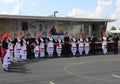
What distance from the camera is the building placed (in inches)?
1146

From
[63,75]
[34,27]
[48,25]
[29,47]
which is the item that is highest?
[48,25]

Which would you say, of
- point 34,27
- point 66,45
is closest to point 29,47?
point 66,45

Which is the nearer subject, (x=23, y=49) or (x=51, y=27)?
(x=23, y=49)

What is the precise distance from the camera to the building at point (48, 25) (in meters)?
29.1

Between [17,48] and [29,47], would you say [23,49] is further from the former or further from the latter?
[29,47]

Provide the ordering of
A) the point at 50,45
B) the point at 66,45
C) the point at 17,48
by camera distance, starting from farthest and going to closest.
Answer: the point at 66,45, the point at 50,45, the point at 17,48

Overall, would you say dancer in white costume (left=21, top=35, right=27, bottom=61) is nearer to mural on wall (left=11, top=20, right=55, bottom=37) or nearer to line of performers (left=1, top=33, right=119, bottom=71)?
line of performers (left=1, top=33, right=119, bottom=71)

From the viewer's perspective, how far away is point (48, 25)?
31.3m

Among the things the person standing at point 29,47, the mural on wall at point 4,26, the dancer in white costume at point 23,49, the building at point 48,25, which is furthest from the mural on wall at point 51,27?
the dancer in white costume at point 23,49

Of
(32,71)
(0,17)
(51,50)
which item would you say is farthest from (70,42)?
(32,71)

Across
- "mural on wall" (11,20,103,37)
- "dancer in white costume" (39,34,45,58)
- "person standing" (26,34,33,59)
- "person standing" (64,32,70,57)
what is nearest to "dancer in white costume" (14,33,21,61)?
"person standing" (26,34,33,59)

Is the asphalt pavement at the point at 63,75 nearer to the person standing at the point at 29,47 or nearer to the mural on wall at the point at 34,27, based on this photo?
the person standing at the point at 29,47

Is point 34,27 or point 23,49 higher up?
point 34,27

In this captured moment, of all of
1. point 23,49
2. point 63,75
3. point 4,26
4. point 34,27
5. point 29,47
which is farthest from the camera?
point 34,27
